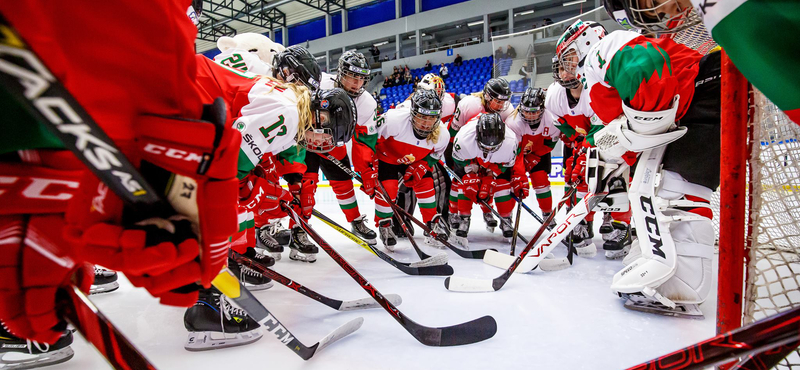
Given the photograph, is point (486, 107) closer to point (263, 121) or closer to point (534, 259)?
point (534, 259)

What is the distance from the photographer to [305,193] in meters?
2.87

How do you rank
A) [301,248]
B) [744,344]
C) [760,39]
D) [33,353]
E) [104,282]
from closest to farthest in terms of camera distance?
1. [760,39]
2. [744,344]
3. [33,353]
4. [104,282]
5. [301,248]

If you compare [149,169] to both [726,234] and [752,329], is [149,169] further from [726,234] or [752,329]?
[726,234]

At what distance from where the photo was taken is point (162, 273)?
591mm

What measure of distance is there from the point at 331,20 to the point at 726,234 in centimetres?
1659

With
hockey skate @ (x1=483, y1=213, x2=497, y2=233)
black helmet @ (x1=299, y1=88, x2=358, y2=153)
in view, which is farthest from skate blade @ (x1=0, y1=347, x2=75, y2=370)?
hockey skate @ (x1=483, y1=213, x2=497, y2=233)

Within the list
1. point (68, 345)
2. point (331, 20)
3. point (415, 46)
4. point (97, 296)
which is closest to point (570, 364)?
point (68, 345)

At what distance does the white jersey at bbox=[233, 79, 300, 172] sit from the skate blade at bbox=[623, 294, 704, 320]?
1604 millimetres

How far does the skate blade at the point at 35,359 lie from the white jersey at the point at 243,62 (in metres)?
1.71

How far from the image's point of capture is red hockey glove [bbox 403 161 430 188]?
329cm

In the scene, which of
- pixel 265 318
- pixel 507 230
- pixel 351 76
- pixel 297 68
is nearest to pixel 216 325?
pixel 265 318

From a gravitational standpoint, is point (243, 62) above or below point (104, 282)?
above

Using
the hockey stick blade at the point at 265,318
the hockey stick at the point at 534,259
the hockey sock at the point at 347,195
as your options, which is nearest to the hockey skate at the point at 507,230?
the hockey stick at the point at 534,259

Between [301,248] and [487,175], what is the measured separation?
1756 mm
